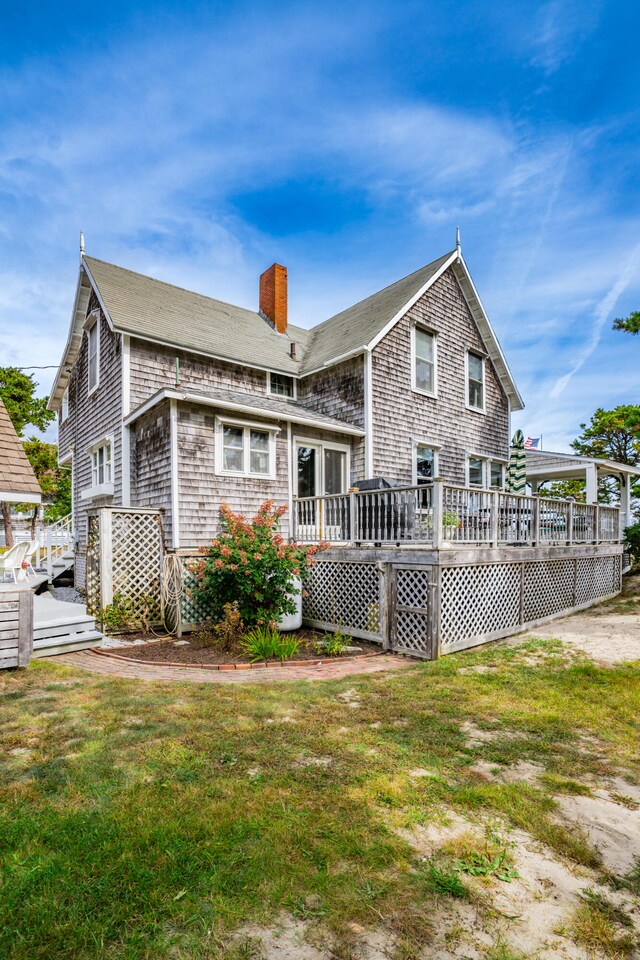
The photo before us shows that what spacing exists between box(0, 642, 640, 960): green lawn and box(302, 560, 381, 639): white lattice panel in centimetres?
287

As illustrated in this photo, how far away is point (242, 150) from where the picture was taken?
14.0 meters

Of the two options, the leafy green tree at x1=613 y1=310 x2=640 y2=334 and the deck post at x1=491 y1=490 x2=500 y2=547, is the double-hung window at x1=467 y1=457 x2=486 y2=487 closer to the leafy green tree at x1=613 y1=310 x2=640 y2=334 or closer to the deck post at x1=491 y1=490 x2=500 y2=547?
the leafy green tree at x1=613 y1=310 x2=640 y2=334

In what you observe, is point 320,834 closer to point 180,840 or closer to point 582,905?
point 180,840

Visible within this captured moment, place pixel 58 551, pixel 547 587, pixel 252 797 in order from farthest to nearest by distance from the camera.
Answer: pixel 58 551 → pixel 547 587 → pixel 252 797

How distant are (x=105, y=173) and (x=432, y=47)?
29.8 feet

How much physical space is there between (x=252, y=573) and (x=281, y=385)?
24.7ft

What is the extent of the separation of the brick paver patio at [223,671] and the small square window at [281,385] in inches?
337

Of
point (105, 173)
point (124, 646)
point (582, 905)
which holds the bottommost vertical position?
point (124, 646)

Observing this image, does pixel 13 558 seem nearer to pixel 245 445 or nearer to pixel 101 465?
pixel 101 465

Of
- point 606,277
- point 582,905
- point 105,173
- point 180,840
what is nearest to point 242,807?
point 180,840

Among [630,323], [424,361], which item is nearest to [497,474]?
[424,361]

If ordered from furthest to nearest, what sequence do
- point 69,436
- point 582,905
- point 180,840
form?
1. point 69,436
2. point 180,840
3. point 582,905

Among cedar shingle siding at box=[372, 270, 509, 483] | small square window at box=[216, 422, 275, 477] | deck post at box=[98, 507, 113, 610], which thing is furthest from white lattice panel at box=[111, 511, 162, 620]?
cedar shingle siding at box=[372, 270, 509, 483]

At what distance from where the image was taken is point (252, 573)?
7.96 meters
